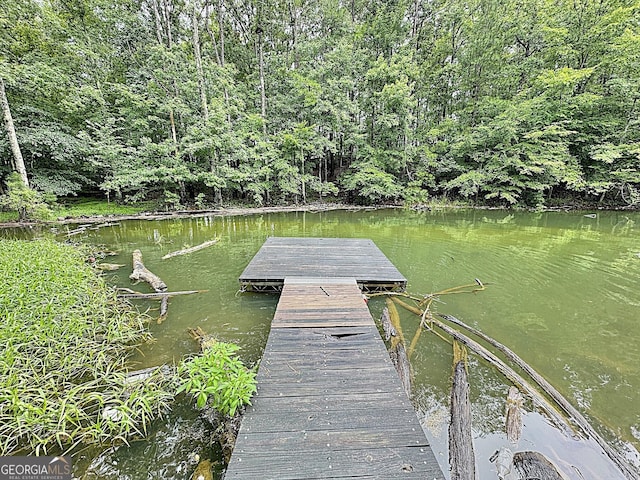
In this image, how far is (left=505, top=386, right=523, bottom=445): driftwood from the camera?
2227 millimetres

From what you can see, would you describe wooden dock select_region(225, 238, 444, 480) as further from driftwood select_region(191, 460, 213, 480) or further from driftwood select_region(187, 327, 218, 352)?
driftwood select_region(187, 327, 218, 352)

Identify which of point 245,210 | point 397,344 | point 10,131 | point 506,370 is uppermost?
point 10,131

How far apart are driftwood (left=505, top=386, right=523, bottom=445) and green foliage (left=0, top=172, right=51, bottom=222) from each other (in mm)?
12972

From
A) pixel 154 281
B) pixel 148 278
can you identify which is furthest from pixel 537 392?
pixel 148 278

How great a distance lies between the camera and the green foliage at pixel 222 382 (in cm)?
193

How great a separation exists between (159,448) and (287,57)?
63.0 ft

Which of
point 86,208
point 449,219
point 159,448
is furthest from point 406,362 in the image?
point 86,208

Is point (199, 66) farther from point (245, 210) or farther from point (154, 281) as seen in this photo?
point (154, 281)

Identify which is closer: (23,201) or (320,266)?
(320,266)

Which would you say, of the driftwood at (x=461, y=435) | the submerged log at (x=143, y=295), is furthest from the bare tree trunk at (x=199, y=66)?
the driftwood at (x=461, y=435)

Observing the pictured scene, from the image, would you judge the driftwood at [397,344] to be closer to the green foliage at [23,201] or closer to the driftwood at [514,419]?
the driftwood at [514,419]

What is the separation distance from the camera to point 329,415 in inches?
74.0

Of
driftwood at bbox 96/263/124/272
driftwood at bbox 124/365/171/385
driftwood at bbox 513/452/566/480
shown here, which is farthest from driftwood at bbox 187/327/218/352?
driftwood at bbox 96/263/124/272

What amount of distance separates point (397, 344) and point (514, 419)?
1086mm
